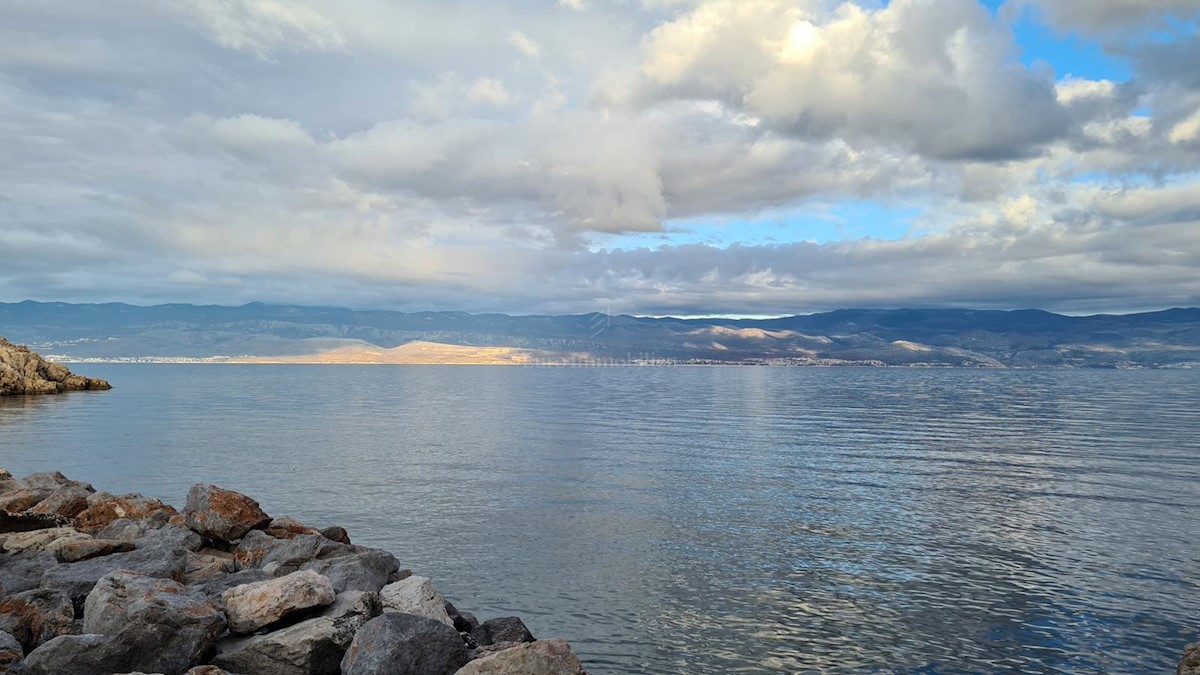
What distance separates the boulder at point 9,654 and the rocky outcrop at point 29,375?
449 ft

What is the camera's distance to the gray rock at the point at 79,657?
43.3 ft

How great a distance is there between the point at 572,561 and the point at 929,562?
12.7 metres

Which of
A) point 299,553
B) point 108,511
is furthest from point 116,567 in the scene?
point 108,511

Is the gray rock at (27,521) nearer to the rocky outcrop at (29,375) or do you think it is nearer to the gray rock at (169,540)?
the gray rock at (169,540)

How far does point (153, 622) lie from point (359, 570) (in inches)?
233

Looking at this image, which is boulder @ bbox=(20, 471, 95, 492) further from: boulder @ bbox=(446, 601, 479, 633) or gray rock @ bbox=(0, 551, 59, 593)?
boulder @ bbox=(446, 601, 479, 633)

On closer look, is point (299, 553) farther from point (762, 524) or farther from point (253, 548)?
point (762, 524)

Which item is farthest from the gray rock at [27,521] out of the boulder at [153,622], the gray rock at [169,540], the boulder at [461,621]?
the boulder at [461,621]

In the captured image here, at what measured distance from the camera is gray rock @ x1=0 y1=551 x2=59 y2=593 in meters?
19.1

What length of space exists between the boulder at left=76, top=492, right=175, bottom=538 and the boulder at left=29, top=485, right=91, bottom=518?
0.23 m

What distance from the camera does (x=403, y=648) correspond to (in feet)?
47.0

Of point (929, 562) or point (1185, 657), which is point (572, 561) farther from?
point (1185, 657)

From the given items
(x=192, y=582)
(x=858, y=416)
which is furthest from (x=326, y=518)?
(x=858, y=416)

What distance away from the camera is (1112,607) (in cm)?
2225
